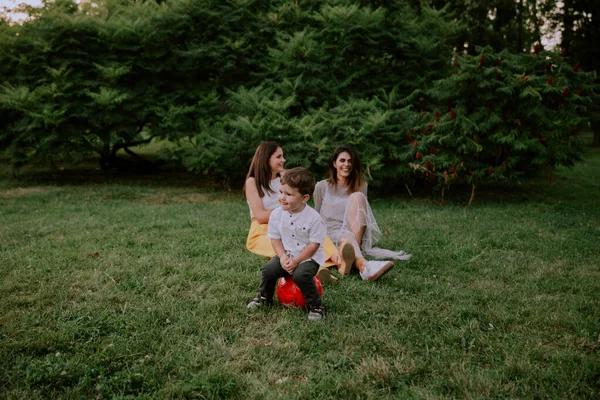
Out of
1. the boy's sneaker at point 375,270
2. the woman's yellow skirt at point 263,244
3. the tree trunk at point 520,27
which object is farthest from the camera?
the tree trunk at point 520,27

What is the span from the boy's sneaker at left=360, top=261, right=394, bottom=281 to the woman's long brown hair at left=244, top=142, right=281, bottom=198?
1.37m

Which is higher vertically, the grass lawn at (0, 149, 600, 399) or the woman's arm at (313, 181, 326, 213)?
the woman's arm at (313, 181, 326, 213)

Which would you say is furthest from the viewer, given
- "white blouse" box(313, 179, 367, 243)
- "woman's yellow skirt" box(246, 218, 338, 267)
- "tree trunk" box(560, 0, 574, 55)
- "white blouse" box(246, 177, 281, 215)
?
"tree trunk" box(560, 0, 574, 55)

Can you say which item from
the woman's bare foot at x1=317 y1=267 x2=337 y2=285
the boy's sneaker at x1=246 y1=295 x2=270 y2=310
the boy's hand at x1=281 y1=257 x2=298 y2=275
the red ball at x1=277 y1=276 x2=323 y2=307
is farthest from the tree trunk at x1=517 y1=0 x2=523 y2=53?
the boy's sneaker at x1=246 y1=295 x2=270 y2=310

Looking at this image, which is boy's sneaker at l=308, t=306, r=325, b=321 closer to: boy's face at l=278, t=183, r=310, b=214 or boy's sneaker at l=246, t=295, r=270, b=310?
boy's sneaker at l=246, t=295, r=270, b=310

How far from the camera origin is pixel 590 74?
24.8ft

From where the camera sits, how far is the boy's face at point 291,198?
3.39 metres

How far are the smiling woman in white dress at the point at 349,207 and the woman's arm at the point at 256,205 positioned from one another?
828 millimetres

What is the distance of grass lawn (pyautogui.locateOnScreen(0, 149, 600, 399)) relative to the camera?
102 inches

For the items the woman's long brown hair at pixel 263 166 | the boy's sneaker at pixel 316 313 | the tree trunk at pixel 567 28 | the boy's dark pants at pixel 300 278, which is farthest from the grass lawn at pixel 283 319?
the tree trunk at pixel 567 28

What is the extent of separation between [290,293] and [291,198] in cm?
82

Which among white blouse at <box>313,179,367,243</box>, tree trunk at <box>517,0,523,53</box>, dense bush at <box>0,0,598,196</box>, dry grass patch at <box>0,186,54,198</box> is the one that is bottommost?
dry grass patch at <box>0,186,54,198</box>

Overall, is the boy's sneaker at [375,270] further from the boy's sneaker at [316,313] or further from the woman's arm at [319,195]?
the woman's arm at [319,195]

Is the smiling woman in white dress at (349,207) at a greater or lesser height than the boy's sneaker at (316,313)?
greater
